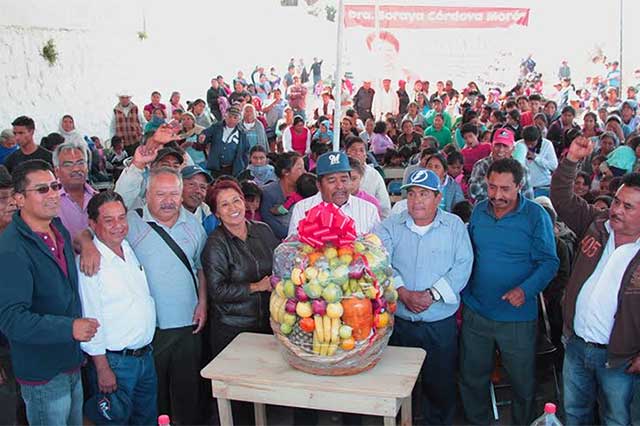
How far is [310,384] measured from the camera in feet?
8.64

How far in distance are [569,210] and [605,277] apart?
85 centimetres

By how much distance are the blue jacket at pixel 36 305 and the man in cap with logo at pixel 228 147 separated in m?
5.54

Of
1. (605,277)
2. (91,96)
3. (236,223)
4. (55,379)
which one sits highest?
(91,96)

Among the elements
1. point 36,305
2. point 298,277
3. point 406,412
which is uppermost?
point 298,277

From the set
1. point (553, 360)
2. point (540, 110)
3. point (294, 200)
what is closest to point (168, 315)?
point (294, 200)

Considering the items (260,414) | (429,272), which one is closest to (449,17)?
(429,272)

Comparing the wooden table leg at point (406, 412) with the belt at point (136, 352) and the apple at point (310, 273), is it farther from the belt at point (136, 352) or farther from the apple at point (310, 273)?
the belt at point (136, 352)

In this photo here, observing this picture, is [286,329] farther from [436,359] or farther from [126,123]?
[126,123]

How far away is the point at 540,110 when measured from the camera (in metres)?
12.3

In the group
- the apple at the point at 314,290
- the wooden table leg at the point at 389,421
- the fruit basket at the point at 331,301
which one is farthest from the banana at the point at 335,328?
the wooden table leg at the point at 389,421

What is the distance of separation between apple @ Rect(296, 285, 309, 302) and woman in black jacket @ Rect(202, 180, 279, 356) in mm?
754

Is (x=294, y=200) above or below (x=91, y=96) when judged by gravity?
below

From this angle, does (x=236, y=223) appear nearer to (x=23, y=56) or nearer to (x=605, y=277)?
(x=605, y=277)

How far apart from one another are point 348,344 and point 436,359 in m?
1.25
